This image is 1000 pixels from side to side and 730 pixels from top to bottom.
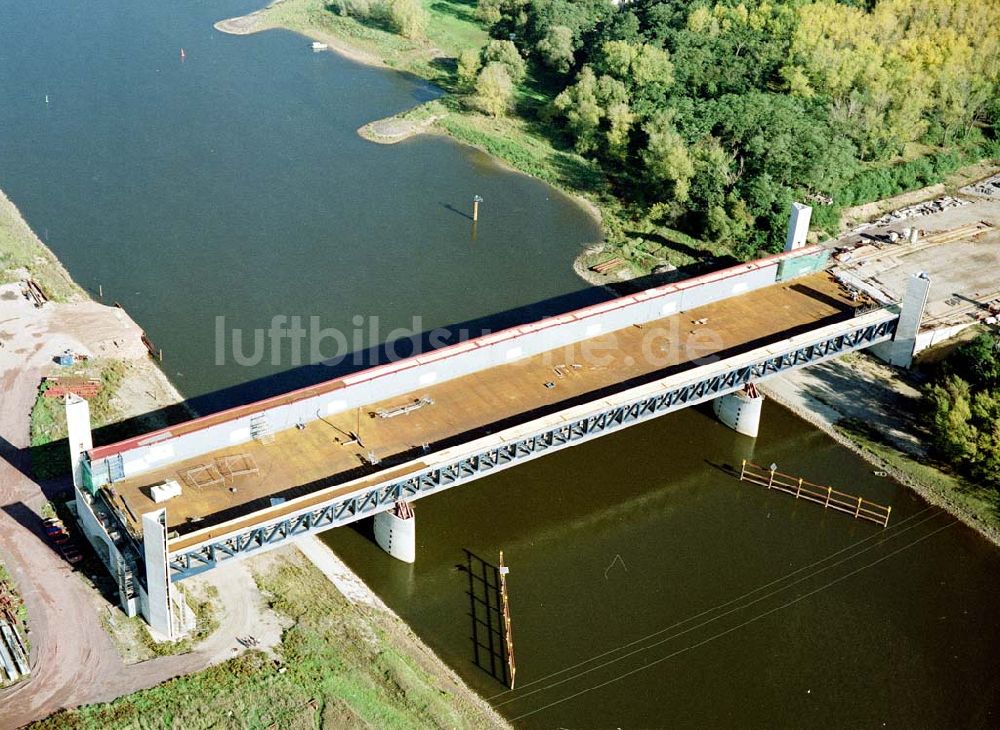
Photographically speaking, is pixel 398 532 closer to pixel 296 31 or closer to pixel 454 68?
pixel 454 68

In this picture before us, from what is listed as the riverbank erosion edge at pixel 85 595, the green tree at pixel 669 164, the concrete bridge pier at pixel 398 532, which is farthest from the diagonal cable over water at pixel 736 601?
the green tree at pixel 669 164

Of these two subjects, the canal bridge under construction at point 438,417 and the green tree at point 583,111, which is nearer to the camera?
the canal bridge under construction at point 438,417

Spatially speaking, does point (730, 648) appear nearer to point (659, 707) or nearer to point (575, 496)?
point (659, 707)

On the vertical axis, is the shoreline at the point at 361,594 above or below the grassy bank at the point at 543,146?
below

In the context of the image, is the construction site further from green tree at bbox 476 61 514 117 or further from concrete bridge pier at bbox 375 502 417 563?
green tree at bbox 476 61 514 117

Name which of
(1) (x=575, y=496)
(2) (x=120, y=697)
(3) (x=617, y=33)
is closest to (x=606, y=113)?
(3) (x=617, y=33)

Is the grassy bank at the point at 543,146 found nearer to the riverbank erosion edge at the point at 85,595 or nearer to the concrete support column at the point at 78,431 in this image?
the riverbank erosion edge at the point at 85,595

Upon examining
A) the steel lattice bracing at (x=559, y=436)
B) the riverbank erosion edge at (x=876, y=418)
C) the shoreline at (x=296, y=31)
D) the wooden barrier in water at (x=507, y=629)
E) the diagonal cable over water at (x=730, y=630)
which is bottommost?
the diagonal cable over water at (x=730, y=630)
